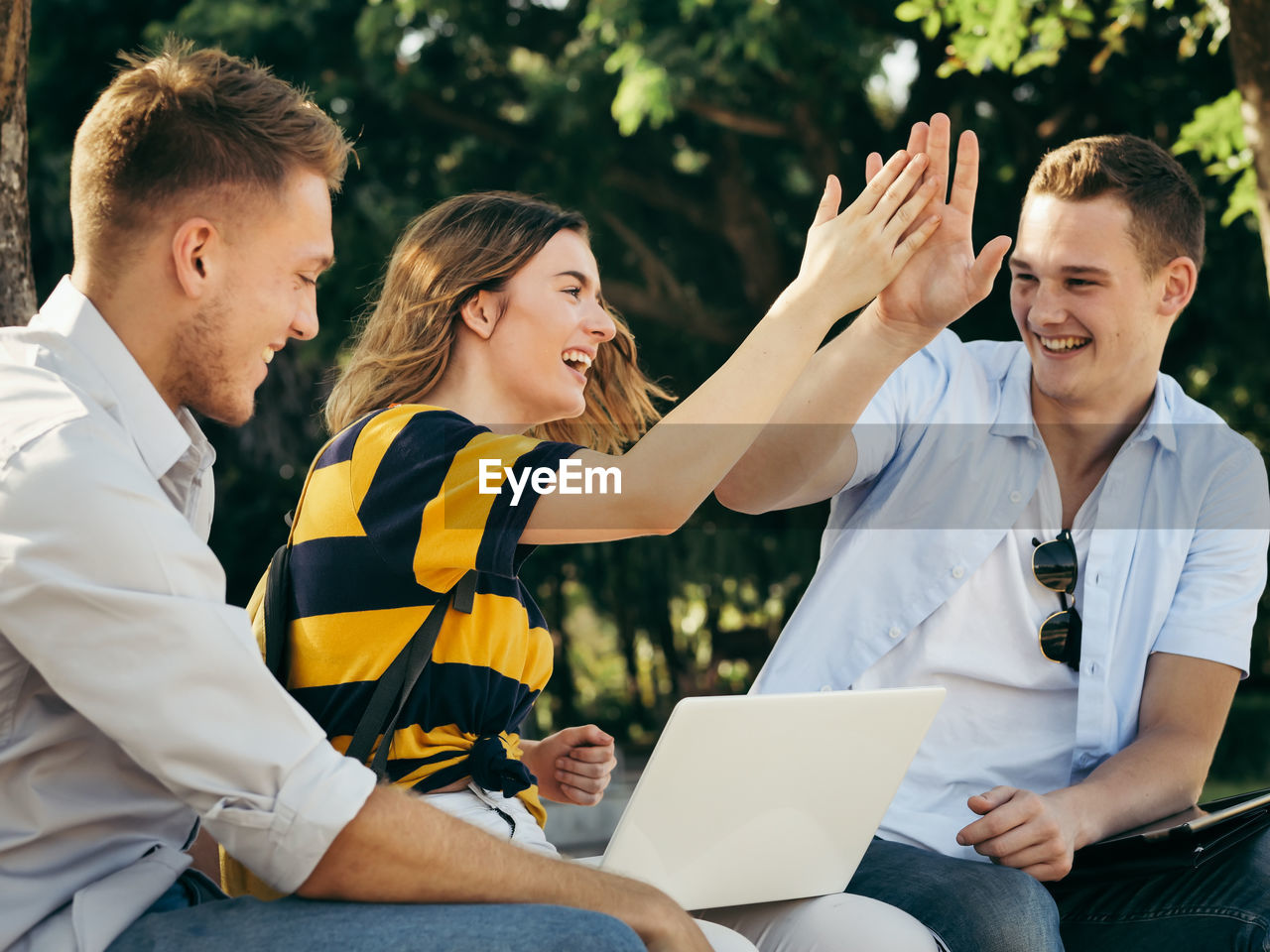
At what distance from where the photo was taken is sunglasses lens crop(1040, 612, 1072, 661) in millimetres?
2967

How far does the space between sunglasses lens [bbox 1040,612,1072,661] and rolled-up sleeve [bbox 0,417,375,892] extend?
1.81 metres

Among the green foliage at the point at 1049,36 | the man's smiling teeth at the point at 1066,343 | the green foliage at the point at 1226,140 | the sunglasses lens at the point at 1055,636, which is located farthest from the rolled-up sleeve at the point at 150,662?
the green foliage at the point at 1226,140

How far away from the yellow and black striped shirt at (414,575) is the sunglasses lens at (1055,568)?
51.7 inches

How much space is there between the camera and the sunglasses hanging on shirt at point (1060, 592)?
9.75ft

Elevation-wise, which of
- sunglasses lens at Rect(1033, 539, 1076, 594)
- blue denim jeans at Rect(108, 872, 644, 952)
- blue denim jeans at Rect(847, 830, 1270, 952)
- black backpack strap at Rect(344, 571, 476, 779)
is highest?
sunglasses lens at Rect(1033, 539, 1076, 594)

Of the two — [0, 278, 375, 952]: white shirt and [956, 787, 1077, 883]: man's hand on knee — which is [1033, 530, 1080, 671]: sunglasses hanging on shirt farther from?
[0, 278, 375, 952]: white shirt

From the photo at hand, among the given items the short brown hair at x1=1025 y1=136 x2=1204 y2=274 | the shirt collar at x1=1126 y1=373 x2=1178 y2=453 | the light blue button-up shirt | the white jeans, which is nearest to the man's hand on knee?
the white jeans

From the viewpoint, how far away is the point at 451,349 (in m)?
2.67

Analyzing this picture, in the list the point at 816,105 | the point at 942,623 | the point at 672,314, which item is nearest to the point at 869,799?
the point at 942,623

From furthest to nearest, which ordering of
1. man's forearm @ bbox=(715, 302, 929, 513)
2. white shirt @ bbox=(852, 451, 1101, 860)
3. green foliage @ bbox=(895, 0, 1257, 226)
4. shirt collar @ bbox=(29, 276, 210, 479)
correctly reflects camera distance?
green foliage @ bbox=(895, 0, 1257, 226)
white shirt @ bbox=(852, 451, 1101, 860)
man's forearm @ bbox=(715, 302, 929, 513)
shirt collar @ bbox=(29, 276, 210, 479)

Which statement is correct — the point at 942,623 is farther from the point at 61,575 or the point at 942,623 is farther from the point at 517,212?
the point at 61,575

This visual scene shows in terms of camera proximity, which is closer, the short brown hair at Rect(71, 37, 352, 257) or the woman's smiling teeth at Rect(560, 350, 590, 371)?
the short brown hair at Rect(71, 37, 352, 257)

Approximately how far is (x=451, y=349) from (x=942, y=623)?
1249 millimetres

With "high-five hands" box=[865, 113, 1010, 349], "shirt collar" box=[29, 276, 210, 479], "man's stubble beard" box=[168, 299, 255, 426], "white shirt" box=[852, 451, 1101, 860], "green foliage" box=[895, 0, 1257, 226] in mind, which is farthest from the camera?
"green foliage" box=[895, 0, 1257, 226]
